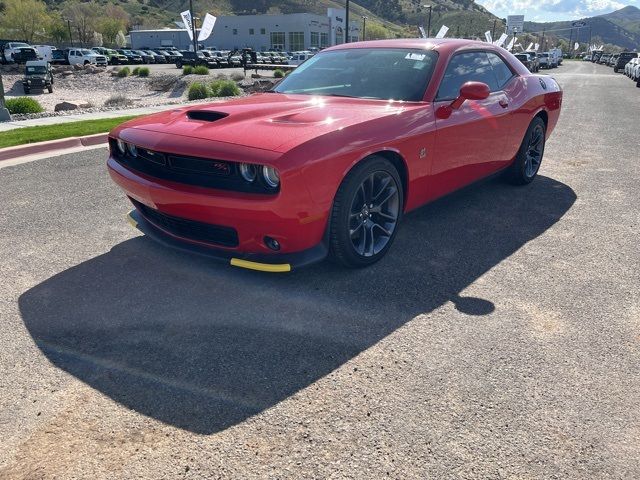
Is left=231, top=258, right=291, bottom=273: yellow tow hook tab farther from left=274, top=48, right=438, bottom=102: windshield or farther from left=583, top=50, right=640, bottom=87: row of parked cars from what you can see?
left=583, top=50, right=640, bottom=87: row of parked cars

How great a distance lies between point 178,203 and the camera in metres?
3.39

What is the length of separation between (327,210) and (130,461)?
1.79 metres

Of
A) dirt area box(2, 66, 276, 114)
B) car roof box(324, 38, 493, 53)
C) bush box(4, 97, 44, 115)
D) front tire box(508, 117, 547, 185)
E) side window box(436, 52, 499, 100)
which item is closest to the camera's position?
side window box(436, 52, 499, 100)

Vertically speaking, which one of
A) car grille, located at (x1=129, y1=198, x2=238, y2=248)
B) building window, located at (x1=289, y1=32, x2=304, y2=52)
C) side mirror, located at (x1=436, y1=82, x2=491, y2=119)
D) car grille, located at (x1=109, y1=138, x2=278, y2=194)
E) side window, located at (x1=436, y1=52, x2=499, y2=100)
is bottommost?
car grille, located at (x1=129, y1=198, x2=238, y2=248)

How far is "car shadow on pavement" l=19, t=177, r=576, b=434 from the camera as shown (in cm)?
252

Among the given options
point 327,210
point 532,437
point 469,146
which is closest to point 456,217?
point 469,146

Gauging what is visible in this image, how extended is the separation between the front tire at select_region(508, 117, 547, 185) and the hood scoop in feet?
11.1

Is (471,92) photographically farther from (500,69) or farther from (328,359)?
(328,359)

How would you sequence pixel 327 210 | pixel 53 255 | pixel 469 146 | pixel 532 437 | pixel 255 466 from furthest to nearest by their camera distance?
pixel 469 146 < pixel 53 255 < pixel 327 210 < pixel 532 437 < pixel 255 466

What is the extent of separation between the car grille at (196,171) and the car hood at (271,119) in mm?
153

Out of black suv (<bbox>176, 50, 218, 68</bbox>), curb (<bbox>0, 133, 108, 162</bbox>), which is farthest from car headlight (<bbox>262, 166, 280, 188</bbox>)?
black suv (<bbox>176, 50, 218, 68</bbox>)

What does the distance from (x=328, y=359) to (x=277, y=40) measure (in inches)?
3902

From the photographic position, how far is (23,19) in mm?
77625

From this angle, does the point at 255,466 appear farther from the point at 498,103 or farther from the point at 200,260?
the point at 498,103
